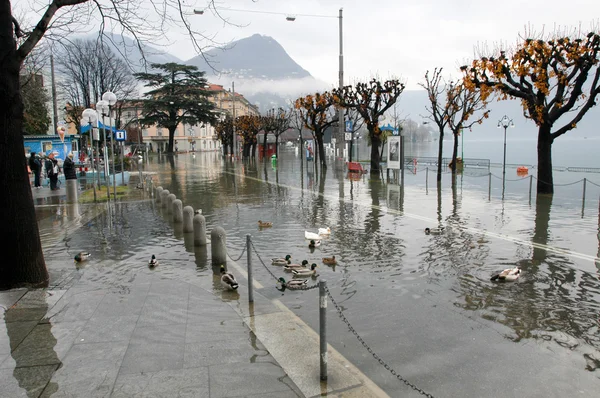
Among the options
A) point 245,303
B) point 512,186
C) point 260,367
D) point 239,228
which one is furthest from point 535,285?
point 512,186

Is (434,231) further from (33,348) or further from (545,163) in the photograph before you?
(545,163)

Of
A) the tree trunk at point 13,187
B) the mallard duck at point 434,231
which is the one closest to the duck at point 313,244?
the mallard duck at point 434,231

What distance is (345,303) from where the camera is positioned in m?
7.45

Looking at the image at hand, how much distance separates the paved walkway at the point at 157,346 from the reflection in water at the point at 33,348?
0.01 m

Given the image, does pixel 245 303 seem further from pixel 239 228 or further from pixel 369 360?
pixel 239 228

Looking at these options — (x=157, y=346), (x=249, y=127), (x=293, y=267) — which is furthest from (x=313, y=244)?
(x=249, y=127)

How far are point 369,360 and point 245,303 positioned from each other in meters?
→ 2.45

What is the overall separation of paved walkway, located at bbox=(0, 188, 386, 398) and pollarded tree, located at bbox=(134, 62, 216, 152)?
237ft

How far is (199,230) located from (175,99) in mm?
70171

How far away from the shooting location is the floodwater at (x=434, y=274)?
5.28m

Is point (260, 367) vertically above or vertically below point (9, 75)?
below

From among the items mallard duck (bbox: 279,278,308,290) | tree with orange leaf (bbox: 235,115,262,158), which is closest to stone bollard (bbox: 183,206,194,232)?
mallard duck (bbox: 279,278,308,290)

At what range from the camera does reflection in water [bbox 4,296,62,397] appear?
465cm

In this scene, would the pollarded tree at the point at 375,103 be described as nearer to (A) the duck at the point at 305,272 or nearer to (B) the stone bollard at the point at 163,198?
(B) the stone bollard at the point at 163,198
